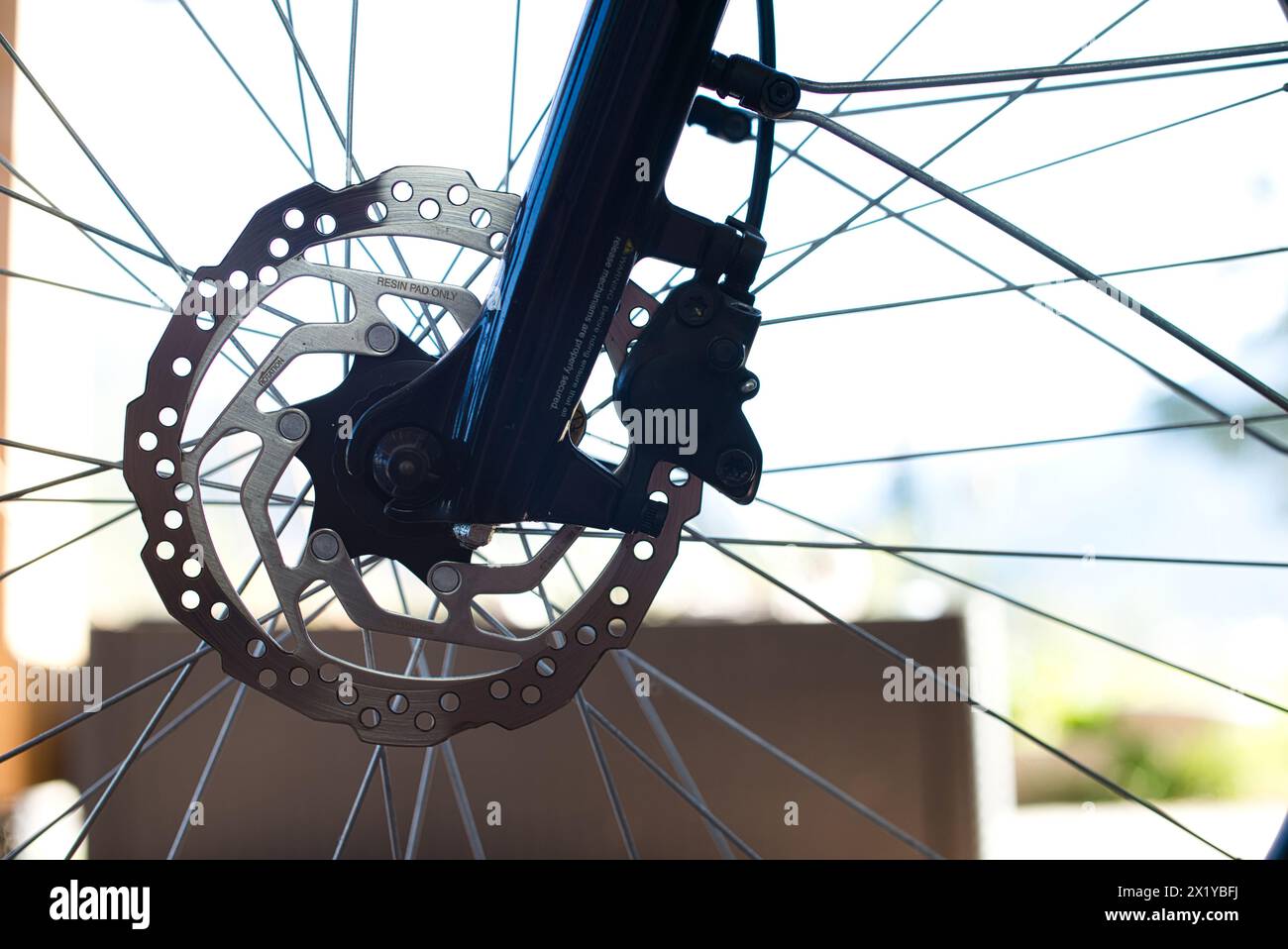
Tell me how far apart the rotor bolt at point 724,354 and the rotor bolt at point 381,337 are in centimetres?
22

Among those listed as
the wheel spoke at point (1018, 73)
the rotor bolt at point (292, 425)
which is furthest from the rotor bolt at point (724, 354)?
the rotor bolt at point (292, 425)

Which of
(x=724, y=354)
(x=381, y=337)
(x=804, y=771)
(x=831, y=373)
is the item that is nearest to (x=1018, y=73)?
(x=724, y=354)

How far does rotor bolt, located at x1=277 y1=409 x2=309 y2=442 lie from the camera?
2.05ft

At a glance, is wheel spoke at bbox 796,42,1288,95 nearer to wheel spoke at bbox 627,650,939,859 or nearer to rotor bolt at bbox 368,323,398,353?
rotor bolt at bbox 368,323,398,353

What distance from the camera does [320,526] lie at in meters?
0.63

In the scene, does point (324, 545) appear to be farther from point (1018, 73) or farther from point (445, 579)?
point (1018, 73)

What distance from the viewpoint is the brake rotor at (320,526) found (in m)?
0.61

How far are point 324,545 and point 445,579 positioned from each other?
0.08 metres

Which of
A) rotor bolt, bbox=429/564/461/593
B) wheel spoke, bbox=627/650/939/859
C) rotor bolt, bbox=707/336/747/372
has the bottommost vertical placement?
wheel spoke, bbox=627/650/939/859

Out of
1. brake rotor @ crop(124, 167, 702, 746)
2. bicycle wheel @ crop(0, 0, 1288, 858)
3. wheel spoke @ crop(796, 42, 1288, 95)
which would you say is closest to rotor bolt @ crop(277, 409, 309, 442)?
brake rotor @ crop(124, 167, 702, 746)

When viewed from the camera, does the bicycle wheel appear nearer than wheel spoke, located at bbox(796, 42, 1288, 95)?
No

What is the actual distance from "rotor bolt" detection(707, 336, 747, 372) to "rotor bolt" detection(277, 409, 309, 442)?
0.27 m
